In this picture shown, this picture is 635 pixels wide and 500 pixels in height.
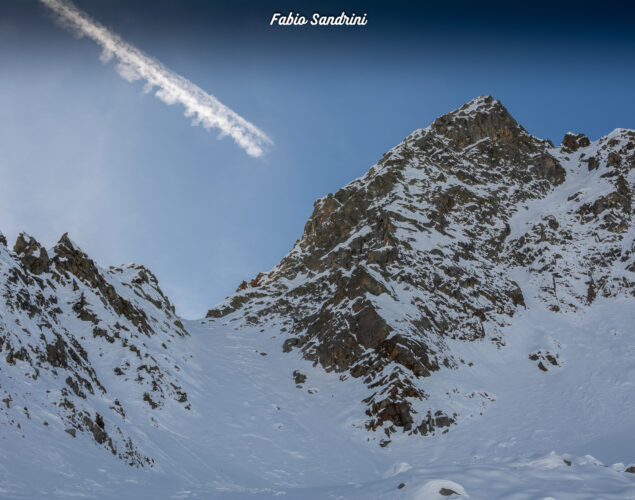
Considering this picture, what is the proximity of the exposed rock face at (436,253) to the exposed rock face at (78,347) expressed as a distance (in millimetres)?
16879

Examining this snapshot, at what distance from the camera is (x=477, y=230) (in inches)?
2724

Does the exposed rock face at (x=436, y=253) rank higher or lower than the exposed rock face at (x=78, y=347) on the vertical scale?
higher

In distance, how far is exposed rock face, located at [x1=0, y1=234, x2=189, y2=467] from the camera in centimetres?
2138

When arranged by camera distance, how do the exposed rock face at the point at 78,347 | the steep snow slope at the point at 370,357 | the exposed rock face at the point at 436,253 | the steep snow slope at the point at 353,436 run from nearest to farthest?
1. the steep snow slope at the point at 353,436
2. the steep snow slope at the point at 370,357
3. the exposed rock face at the point at 78,347
4. the exposed rock face at the point at 436,253

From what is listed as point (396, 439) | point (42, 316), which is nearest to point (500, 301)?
point (396, 439)

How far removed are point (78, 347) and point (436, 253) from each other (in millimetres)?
43506

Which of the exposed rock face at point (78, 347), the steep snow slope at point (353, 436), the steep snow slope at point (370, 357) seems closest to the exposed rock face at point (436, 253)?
the steep snow slope at point (370, 357)

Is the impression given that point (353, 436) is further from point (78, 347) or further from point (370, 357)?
point (78, 347)

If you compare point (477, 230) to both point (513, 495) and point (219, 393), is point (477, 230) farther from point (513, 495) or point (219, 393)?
point (513, 495)

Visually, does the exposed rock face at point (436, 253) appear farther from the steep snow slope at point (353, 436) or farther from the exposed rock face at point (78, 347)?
the exposed rock face at point (78, 347)

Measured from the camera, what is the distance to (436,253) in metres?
60.4

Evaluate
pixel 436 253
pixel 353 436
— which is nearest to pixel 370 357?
pixel 353 436

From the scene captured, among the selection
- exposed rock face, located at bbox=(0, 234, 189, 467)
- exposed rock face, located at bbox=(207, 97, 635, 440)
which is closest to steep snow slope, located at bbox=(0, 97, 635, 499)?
exposed rock face, located at bbox=(0, 234, 189, 467)

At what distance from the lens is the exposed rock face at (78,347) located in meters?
21.4
